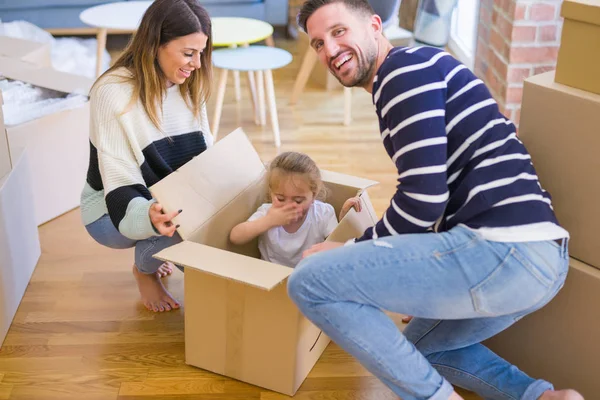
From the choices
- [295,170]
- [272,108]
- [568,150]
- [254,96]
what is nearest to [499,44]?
[272,108]

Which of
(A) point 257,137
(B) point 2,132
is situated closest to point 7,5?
(A) point 257,137

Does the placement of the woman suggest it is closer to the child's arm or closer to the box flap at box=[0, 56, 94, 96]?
the child's arm

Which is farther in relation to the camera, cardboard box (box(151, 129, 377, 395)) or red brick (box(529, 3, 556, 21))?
red brick (box(529, 3, 556, 21))

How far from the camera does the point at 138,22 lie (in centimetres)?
323

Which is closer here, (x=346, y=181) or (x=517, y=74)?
(x=346, y=181)

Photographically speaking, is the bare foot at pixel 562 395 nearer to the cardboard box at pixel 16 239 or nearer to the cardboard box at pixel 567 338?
the cardboard box at pixel 567 338

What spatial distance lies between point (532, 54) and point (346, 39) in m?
1.49

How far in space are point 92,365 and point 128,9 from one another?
221 cm

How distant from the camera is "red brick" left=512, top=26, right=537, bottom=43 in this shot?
2.73m

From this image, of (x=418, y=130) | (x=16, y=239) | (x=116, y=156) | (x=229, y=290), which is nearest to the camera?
(x=418, y=130)

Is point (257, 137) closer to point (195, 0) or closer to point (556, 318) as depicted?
point (195, 0)

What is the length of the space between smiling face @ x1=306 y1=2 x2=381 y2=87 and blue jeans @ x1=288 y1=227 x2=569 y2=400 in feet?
1.11

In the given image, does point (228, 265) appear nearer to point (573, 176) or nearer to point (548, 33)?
point (573, 176)

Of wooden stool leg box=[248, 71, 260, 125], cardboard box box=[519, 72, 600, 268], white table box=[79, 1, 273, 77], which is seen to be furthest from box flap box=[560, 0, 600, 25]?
wooden stool leg box=[248, 71, 260, 125]
